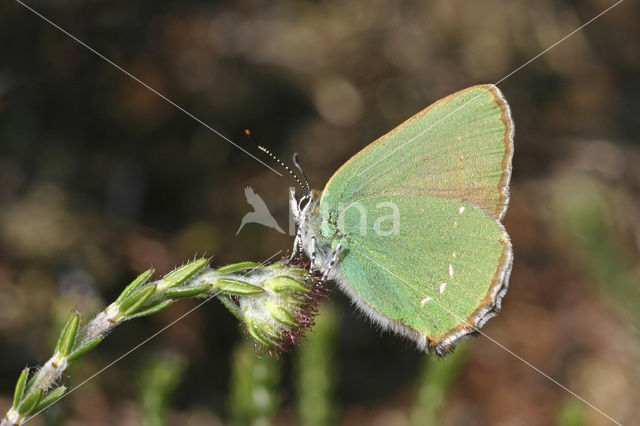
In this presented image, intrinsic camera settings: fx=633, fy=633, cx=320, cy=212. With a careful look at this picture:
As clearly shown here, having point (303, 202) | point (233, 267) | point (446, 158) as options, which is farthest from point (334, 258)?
point (233, 267)

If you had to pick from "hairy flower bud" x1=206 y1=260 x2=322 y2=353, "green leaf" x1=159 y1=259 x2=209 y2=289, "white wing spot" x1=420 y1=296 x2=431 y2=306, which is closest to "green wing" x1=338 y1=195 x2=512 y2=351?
"white wing spot" x1=420 y1=296 x2=431 y2=306

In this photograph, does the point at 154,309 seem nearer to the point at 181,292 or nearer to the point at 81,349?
the point at 181,292

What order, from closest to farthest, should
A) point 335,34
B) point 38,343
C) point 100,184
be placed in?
point 38,343 < point 100,184 < point 335,34

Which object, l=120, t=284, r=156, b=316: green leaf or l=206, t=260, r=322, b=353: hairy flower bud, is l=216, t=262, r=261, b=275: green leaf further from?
l=120, t=284, r=156, b=316: green leaf

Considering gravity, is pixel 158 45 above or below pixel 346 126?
above

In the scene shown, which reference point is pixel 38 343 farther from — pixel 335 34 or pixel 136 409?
pixel 335 34

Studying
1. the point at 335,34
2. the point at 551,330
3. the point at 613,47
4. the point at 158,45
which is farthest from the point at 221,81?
the point at 613,47

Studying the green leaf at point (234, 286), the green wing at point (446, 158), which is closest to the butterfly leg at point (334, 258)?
the green wing at point (446, 158)
